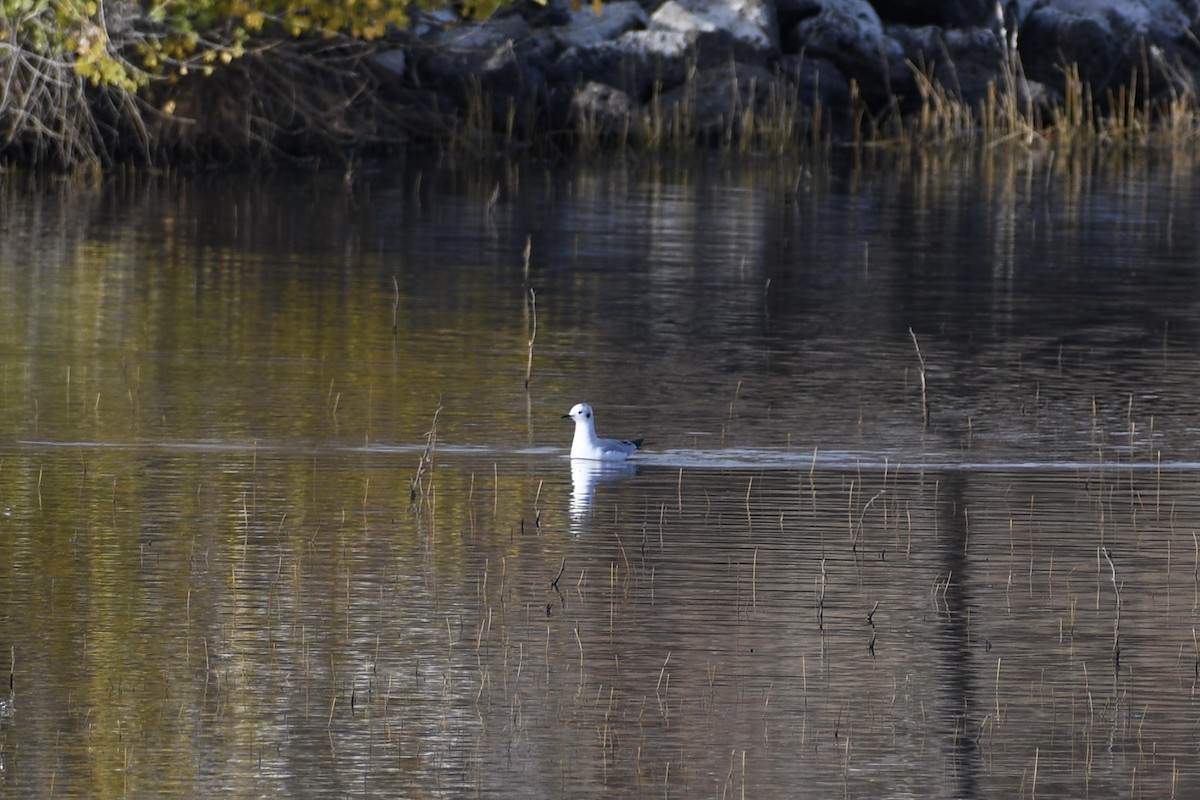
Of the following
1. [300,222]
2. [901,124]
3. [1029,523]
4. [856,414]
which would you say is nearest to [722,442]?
[856,414]

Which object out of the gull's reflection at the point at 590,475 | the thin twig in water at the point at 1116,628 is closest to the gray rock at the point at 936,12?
the gull's reflection at the point at 590,475

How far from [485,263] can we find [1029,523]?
463 inches

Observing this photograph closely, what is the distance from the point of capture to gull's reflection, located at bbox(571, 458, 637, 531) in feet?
40.1

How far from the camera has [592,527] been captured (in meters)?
11.5

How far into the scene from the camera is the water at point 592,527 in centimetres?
808

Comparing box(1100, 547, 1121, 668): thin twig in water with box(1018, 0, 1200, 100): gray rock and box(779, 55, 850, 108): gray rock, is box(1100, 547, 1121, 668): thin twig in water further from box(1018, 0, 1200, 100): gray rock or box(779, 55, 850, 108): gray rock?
box(1018, 0, 1200, 100): gray rock

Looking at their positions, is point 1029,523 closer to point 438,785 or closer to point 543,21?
point 438,785

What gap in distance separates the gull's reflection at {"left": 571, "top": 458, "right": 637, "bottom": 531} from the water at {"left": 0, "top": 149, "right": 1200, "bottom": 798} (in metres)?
0.04

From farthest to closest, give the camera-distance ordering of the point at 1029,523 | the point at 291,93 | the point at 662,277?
the point at 291,93 → the point at 662,277 → the point at 1029,523

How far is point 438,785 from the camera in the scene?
7617mm

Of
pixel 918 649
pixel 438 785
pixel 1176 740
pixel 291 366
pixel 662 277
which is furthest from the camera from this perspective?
pixel 662 277

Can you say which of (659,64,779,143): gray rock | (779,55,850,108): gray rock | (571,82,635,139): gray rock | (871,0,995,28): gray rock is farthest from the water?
(871,0,995,28): gray rock

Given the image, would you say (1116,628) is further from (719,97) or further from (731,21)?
(731,21)

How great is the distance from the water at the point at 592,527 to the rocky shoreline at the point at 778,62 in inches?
611
